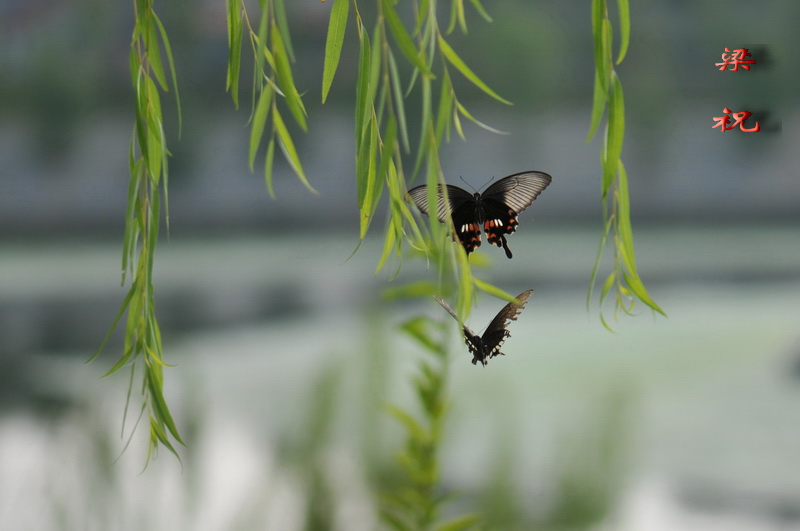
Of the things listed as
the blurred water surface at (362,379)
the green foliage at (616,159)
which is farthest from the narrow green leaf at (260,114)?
the blurred water surface at (362,379)

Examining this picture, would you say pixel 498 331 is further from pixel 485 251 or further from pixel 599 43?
pixel 485 251

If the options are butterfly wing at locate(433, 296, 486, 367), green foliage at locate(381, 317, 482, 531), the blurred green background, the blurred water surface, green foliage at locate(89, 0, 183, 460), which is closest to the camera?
butterfly wing at locate(433, 296, 486, 367)

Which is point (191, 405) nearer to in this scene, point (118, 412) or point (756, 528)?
point (118, 412)

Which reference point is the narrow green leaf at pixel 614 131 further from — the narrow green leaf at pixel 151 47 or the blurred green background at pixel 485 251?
the blurred green background at pixel 485 251

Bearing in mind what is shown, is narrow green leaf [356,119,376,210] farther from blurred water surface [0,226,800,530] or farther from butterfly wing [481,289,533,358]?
blurred water surface [0,226,800,530]

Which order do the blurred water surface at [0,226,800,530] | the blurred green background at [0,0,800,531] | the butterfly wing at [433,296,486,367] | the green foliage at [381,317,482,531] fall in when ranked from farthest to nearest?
the blurred green background at [0,0,800,531] < the blurred water surface at [0,226,800,530] < the green foliage at [381,317,482,531] < the butterfly wing at [433,296,486,367]

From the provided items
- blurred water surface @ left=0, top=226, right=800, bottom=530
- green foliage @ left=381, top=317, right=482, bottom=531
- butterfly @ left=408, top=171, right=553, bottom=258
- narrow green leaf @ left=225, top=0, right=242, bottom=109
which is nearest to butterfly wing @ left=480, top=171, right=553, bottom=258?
butterfly @ left=408, top=171, right=553, bottom=258

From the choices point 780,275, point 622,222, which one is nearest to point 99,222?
point 780,275

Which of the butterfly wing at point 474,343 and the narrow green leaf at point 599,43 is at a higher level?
the narrow green leaf at point 599,43
